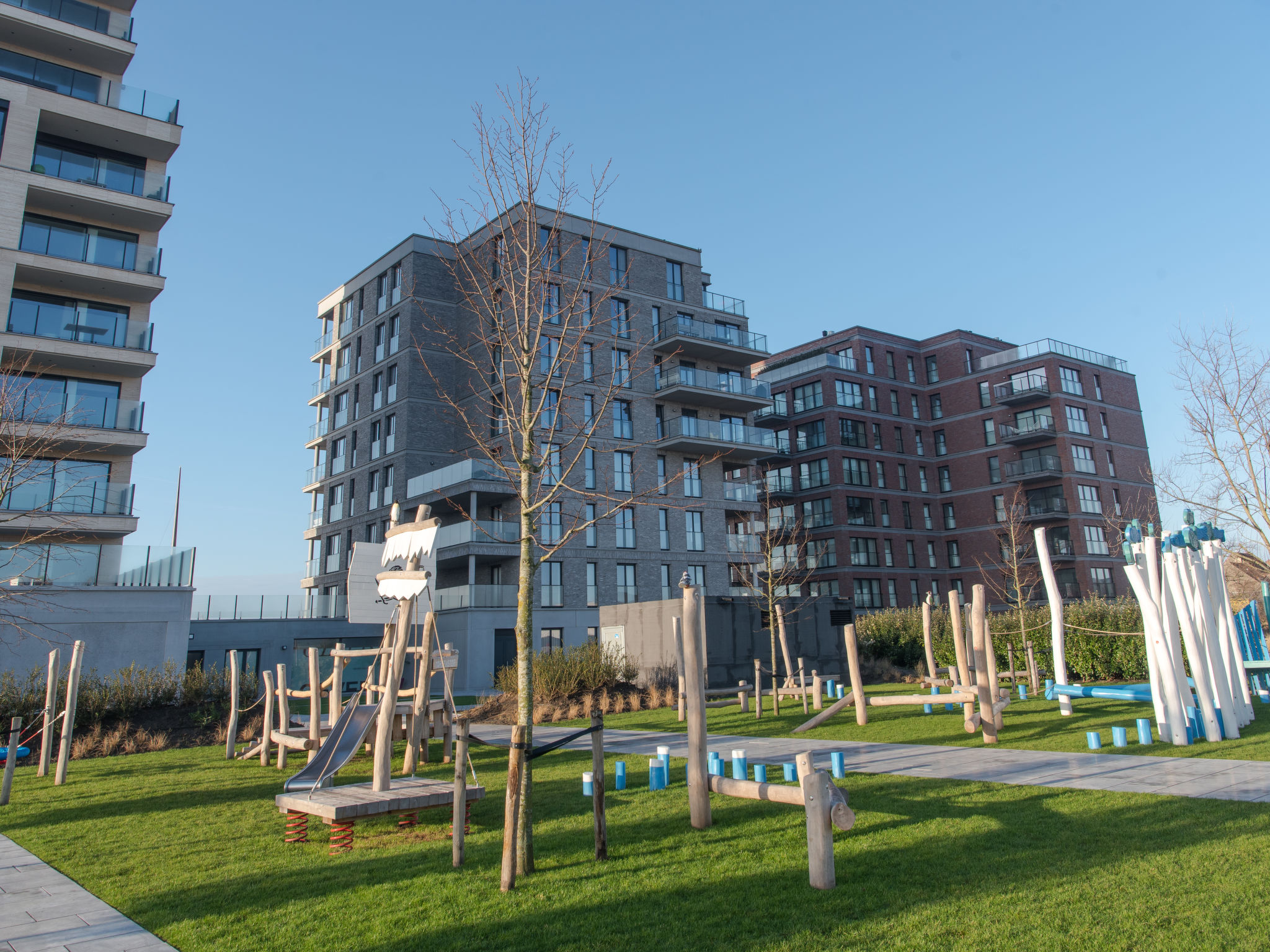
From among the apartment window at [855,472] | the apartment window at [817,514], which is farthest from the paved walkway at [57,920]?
the apartment window at [855,472]

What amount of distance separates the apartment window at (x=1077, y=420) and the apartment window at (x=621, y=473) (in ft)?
105

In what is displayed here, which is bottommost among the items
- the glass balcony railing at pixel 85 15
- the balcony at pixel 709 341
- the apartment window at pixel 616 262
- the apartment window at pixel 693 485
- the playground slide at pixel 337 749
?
the playground slide at pixel 337 749

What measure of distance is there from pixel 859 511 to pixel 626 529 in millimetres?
20356

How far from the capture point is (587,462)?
3653 centimetres

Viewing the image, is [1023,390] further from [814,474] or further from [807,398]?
[814,474]

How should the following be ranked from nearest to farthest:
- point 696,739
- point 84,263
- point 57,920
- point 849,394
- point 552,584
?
1. point 57,920
2. point 696,739
3. point 84,263
4. point 552,584
5. point 849,394

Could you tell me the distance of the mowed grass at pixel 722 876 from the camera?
176 inches

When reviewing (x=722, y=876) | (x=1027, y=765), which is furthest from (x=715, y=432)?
(x=722, y=876)

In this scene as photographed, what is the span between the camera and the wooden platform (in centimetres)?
647

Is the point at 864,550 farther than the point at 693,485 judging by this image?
Yes

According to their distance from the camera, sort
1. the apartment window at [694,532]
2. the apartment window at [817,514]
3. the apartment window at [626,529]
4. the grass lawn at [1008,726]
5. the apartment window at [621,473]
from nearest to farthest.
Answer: the grass lawn at [1008,726] < the apartment window at [626,529] < the apartment window at [621,473] < the apartment window at [694,532] < the apartment window at [817,514]

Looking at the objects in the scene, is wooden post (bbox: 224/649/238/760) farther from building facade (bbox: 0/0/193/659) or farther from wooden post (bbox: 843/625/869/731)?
wooden post (bbox: 843/625/869/731)

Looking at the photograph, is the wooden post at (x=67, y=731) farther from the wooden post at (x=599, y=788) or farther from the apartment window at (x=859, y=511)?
the apartment window at (x=859, y=511)

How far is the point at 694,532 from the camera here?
39.1 meters
